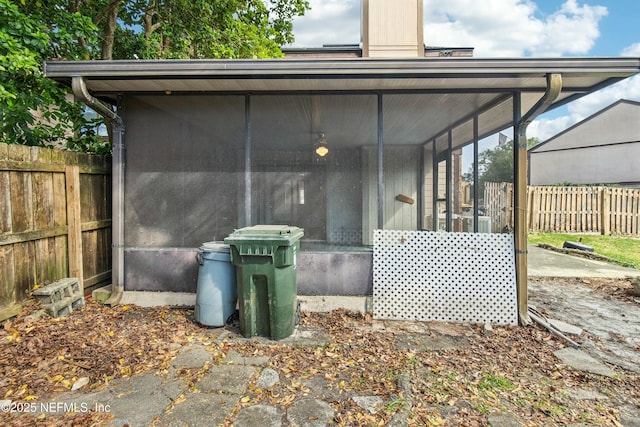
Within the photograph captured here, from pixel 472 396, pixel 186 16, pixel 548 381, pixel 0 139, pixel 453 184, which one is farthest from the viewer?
pixel 186 16

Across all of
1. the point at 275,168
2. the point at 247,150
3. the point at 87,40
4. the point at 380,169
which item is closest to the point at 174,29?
the point at 87,40

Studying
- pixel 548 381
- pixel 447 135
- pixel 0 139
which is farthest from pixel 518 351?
pixel 0 139

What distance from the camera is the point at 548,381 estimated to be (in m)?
2.64

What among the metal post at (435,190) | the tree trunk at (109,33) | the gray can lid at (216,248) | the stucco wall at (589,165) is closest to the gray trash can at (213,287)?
the gray can lid at (216,248)

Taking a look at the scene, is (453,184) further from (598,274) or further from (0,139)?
(0,139)

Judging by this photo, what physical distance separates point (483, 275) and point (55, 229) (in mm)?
4962

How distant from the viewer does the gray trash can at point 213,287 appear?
11.7ft

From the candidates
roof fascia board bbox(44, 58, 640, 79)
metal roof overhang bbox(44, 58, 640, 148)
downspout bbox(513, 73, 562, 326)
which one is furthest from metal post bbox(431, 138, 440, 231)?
roof fascia board bbox(44, 58, 640, 79)

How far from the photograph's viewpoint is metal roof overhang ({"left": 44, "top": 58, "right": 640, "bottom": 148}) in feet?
11.1

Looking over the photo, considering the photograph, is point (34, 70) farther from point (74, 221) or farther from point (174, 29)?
point (174, 29)

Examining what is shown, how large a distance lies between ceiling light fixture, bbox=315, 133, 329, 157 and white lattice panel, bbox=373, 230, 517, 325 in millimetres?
1421

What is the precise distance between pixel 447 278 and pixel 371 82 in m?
2.42

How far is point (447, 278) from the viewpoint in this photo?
3885 mm

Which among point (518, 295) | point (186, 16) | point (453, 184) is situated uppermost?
point (186, 16)
